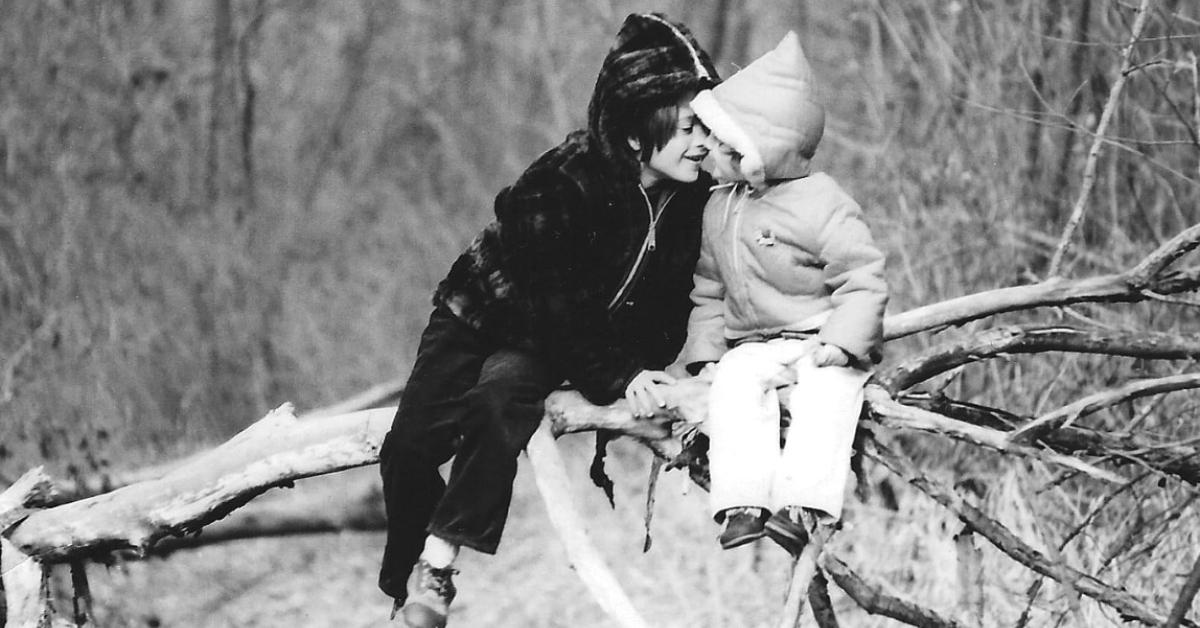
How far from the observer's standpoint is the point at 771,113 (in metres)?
2.99

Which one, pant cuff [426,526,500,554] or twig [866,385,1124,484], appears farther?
pant cuff [426,526,500,554]

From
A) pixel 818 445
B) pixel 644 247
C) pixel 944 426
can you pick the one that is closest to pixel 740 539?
pixel 818 445

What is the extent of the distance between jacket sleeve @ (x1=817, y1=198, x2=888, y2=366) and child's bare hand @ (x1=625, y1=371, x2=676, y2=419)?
416 mm

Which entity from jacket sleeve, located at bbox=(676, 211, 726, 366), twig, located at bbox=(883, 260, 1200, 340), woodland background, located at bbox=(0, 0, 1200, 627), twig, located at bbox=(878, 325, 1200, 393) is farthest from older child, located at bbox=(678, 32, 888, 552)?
woodland background, located at bbox=(0, 0, 1200, 627)

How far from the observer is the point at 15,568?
3.94 metres

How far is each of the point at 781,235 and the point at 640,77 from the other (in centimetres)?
49

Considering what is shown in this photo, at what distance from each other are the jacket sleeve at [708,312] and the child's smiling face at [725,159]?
0.68ft

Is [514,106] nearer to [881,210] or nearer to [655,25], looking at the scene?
[881,210]

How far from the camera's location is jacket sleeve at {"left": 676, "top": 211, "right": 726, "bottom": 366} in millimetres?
3318

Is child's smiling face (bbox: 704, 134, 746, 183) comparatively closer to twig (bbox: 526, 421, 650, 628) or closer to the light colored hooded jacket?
the light colored hooded jacket

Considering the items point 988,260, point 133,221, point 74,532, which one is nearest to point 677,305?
point 74,532

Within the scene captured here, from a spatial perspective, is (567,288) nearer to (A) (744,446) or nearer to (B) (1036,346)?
(A) (744,446)

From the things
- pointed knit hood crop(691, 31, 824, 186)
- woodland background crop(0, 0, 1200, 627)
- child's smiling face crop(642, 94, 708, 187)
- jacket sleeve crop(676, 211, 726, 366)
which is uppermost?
pointed knit hood crop(691, 31, 824, 186)

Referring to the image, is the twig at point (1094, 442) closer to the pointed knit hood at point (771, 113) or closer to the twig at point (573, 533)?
the pointed knit hood at point (771, 113)
